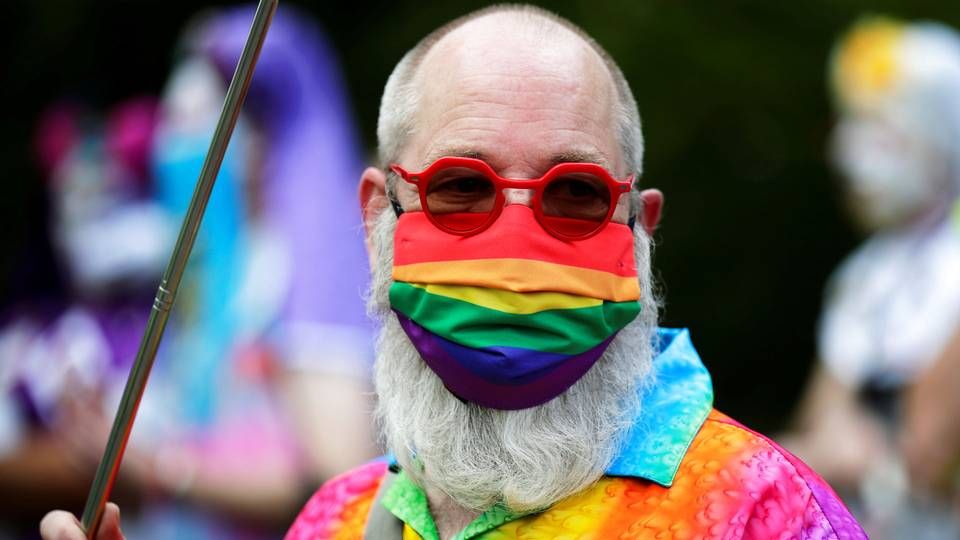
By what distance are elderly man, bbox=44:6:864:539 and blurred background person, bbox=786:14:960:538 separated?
7.57 ft

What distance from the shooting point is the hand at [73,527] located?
2.16 meters

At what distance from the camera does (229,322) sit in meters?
4.80

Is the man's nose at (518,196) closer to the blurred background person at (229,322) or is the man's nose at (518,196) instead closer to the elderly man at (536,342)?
the elderly man at (536,342)

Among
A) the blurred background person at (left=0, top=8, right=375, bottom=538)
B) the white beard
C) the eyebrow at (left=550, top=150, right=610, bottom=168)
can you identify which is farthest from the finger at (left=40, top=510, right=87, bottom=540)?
the blurred background person at (left=0, top=8, right=375, bottom=538)

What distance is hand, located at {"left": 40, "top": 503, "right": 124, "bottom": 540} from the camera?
2.16 m

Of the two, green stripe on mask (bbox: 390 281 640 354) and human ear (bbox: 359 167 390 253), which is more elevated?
human ear (bbox: 359 167 390 253)

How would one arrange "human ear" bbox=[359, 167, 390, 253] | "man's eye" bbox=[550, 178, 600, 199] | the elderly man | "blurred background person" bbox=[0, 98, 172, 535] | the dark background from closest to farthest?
the elderly man, "man's eye" bbox=[550, 178, 600, 199], "human ear" bbox=[359, 167, 390, 253], "blurred background person" bbox=[0, 98, 172, 535], the dark background

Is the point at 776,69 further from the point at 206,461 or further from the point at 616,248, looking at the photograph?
the point at 616,248

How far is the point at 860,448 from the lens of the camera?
4605mm

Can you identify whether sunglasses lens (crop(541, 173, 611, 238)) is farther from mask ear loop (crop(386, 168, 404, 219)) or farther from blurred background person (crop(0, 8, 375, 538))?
blurred background person (crop(0, 8, 375, 538))

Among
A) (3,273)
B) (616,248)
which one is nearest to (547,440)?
(616,248)

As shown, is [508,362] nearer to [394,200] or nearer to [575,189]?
[575,189]

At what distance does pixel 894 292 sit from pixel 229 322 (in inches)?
96.0

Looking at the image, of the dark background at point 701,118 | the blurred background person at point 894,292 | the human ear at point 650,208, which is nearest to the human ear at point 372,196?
the human ear at point 650,208
